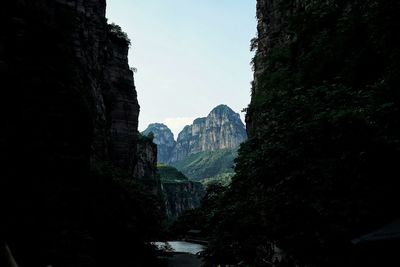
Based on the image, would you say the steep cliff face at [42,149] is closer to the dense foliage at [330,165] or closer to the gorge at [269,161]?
the gorge at [269,161]

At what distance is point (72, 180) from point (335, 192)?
1547 centimetres

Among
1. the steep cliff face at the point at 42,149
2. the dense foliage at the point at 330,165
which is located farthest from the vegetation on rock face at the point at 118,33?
the dense foliage at the point at 330,165

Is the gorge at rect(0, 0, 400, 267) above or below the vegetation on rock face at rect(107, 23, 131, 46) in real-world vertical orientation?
below

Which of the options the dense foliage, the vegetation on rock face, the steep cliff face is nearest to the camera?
the dense foliage

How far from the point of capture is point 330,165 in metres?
7.52

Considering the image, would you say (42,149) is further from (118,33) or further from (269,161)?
(118,33)

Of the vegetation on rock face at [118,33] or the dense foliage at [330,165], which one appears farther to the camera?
the vegetation on rock face at [118,33]

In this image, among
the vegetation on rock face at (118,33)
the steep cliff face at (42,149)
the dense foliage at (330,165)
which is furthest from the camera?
the vegetation on rock face at (118,33)

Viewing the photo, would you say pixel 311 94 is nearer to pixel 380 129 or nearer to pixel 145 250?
pixel 380 129

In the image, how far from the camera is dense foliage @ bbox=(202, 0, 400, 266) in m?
7.25

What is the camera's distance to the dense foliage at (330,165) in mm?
7250

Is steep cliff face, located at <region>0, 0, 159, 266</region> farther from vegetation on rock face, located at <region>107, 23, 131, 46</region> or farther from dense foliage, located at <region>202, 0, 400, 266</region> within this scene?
vegetation on rock face, located at <region>107, 23, 131, 46</region>

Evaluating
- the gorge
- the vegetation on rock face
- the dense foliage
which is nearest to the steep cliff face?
the gorge

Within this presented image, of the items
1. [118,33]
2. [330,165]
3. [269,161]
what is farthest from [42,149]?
[118,33]
